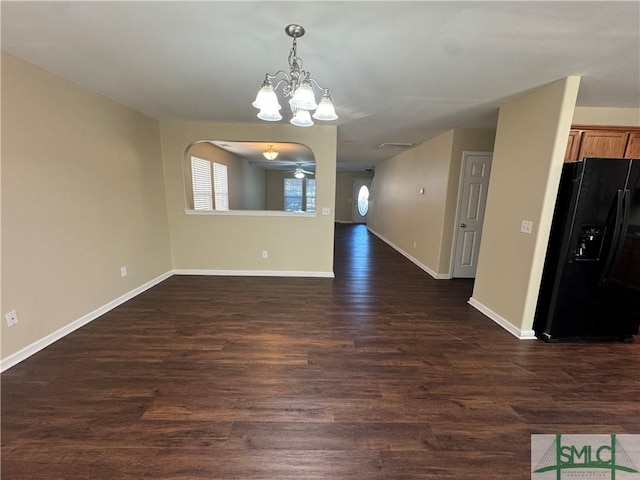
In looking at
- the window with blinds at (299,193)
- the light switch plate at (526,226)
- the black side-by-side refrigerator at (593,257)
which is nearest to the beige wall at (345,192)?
the window with blinds at (299,193)

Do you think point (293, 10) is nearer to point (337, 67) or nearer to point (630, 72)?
point (337, 67)

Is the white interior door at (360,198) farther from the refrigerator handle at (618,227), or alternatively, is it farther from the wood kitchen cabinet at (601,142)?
the refrigerator handle at (618,227)

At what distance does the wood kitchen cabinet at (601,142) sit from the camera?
8.79 feet

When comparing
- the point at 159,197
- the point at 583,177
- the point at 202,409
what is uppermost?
the point at 583,177

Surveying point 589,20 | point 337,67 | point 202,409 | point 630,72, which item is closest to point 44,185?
point 202,409

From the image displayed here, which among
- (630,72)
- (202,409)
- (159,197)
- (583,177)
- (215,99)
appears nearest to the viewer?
(202,409)

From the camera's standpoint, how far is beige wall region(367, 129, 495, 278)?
13.6 ft

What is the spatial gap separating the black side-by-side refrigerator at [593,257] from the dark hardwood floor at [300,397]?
0.81 feet

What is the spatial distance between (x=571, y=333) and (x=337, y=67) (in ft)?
10.8

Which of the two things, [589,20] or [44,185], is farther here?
[44,185]

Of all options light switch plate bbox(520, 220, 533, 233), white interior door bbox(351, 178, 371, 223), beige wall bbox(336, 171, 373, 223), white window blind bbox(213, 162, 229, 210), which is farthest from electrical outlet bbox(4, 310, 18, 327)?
white interior door bbox(351, 178, 371, 223)

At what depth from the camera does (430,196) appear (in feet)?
16.0

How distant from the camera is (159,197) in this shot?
4.00 metres

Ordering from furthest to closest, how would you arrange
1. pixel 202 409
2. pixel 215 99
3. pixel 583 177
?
pixel 215 99, pixel 583 177, pixel 202 409
